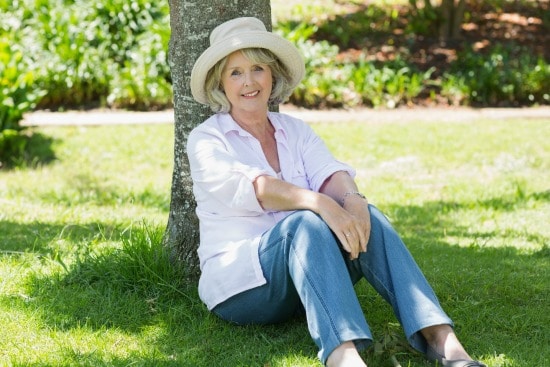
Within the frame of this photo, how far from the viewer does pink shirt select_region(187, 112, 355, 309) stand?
3852 mm

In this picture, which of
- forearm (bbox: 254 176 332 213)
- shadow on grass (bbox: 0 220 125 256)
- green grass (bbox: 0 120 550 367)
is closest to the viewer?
forearm (bbox: 254 176 332 213)

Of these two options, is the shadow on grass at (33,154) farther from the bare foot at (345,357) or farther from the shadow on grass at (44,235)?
the bare foot at (345,357)

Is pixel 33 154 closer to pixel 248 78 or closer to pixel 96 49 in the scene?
pixel 96 49

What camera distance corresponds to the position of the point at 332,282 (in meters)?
3.54

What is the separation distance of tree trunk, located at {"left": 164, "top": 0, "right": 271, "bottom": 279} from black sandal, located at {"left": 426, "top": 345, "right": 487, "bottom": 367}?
4.51 ft

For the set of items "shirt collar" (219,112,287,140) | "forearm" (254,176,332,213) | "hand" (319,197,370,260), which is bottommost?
"hand" (319,197,370,260)

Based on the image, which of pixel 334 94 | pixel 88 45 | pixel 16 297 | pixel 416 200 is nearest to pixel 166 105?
pixel 88 45

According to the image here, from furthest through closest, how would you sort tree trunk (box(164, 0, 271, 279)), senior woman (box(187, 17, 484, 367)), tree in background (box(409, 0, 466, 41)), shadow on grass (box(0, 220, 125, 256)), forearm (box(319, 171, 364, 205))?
tree in background (box(409, 0, 466, 41)), shadow on grass (box(0, 220, 125, 256)), tree trunk (box(164, 0, 271, 279)), forearm (box(319, 171, 364, 205)), senior woman (box(187, 17, 484, 367))

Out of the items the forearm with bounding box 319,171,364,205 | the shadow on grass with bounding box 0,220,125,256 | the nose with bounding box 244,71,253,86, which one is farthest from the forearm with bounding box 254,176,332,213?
the shadow on grass with bounding box 0,220,125,256

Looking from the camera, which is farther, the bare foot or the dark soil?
the dark soil

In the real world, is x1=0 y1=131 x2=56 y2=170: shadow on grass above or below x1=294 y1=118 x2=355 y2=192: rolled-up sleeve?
below

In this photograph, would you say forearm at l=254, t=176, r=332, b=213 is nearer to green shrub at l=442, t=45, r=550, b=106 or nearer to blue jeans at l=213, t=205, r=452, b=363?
blue jeans at l=213, t=205, r=452, b=363

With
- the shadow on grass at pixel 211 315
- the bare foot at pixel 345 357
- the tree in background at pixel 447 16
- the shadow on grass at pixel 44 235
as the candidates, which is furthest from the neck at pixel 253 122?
the tree in background at pixel 447 16

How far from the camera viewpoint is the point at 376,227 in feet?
12.4
